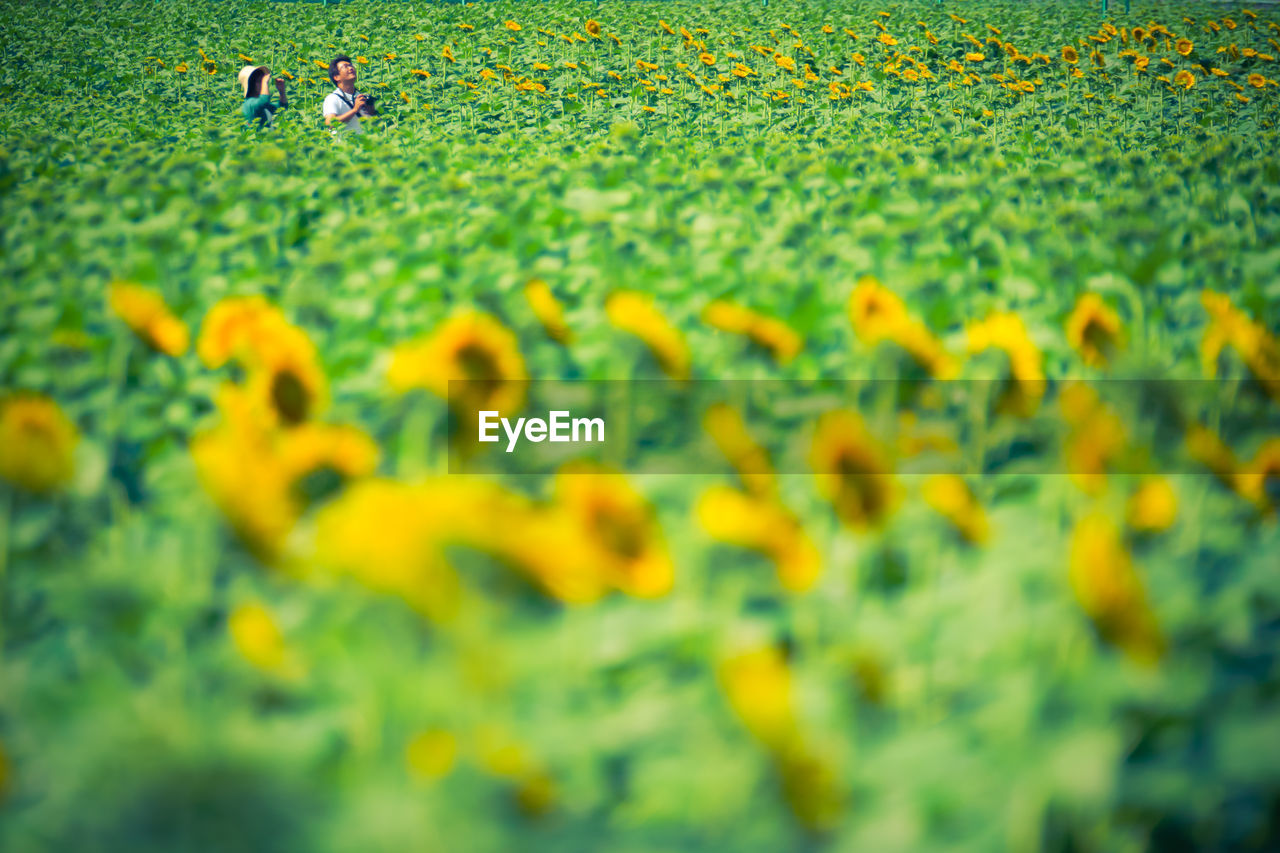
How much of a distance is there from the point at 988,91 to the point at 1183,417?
861 centimetres

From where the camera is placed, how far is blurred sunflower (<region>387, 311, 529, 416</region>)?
132cm

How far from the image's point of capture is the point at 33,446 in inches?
41.5

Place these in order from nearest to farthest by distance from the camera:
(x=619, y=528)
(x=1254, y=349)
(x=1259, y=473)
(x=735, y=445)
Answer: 1. (x=619, y=528)
2. (x=735, y=445)
3. (x=1259, y=473)
4. (x=1254, y=349)

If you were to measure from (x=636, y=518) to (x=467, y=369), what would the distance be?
1.49 ft

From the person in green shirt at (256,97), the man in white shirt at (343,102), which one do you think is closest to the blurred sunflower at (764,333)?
the man in white shirt at (343,102)

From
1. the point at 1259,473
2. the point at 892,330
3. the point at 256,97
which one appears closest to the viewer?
the point at 1259,473

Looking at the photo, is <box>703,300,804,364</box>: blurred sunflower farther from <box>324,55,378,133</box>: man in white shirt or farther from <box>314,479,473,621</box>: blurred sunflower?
<box>324,55,378,133</box>: man in white shirt

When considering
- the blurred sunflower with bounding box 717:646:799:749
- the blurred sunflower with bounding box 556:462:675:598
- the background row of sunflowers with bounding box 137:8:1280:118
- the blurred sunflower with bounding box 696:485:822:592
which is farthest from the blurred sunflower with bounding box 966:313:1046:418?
the background row of sunflowers with bounding box 137:8:1280:118

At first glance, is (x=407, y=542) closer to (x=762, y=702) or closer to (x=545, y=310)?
(x=762, y=702)

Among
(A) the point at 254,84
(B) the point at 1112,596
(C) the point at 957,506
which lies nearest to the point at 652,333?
(C) the point at 957,506

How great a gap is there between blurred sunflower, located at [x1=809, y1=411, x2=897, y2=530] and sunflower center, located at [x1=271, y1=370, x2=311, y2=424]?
62 centimetres

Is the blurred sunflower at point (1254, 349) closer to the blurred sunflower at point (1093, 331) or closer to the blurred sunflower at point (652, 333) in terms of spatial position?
the blurred sunflower at point (1093, 331)

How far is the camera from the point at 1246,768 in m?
0.95

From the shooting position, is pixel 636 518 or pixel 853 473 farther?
pixel 853 473
